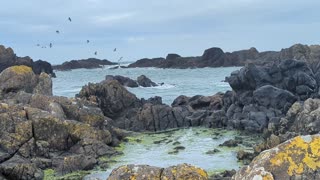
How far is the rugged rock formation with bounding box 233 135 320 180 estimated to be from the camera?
7.38m

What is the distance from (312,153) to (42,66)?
12362 cm

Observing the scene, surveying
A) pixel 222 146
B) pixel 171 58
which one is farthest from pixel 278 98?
pixel 171 58

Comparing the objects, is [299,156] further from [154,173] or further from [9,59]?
[9,59]

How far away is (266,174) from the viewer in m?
7.42

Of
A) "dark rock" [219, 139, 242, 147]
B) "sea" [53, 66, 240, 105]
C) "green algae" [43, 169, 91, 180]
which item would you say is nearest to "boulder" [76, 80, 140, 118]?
"dark rock" [219, 139, 242, 147]

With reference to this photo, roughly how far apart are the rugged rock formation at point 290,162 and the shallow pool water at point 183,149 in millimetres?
11339

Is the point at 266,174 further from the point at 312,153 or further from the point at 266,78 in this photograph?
the point at 266,78

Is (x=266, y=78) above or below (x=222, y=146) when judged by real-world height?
above

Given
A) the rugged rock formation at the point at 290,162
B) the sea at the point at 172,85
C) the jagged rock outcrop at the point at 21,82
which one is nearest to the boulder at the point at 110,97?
the jagged rock outcrop at the point at 21,82

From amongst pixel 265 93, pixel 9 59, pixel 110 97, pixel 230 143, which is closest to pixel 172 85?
pixel 9 59

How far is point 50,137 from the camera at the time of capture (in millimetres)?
23859

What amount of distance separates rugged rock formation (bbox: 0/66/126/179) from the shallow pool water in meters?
1.26

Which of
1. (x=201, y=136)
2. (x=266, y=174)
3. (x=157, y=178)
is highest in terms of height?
(x=266, y=174)

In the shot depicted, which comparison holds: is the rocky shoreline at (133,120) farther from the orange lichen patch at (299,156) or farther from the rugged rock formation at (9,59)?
the rugged rock formation at (9,59)
